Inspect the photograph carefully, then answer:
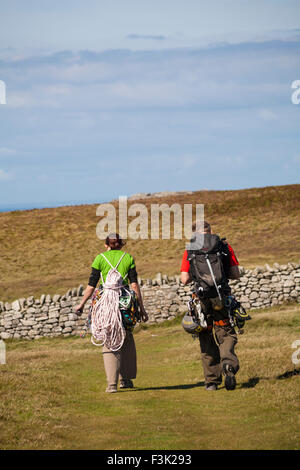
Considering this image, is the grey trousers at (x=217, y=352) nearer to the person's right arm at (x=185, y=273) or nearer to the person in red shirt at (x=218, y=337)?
the person in red shirt at (x=218, y=337)

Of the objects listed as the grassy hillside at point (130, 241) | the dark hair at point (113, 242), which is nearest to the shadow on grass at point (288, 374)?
the dark hair at point (113, 242)

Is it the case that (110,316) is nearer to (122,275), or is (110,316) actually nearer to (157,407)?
(122,275)

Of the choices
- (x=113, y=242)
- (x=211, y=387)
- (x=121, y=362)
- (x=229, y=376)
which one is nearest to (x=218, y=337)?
(x=229, y=376)

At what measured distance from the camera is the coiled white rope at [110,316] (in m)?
9.70

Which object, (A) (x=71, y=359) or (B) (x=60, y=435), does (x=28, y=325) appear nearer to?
(A) (x=71, y=359)

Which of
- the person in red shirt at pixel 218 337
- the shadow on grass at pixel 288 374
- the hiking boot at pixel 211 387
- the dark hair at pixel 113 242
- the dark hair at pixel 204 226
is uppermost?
the dark hair at pixel 204 226

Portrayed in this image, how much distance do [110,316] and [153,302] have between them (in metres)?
15.5

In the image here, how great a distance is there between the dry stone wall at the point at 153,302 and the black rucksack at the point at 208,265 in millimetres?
15422

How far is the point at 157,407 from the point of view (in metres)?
8.70

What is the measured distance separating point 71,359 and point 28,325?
937 centimetres

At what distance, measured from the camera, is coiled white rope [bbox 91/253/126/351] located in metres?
9.70

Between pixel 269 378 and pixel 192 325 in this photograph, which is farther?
pixel 269 378

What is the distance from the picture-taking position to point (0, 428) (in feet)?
24.7
